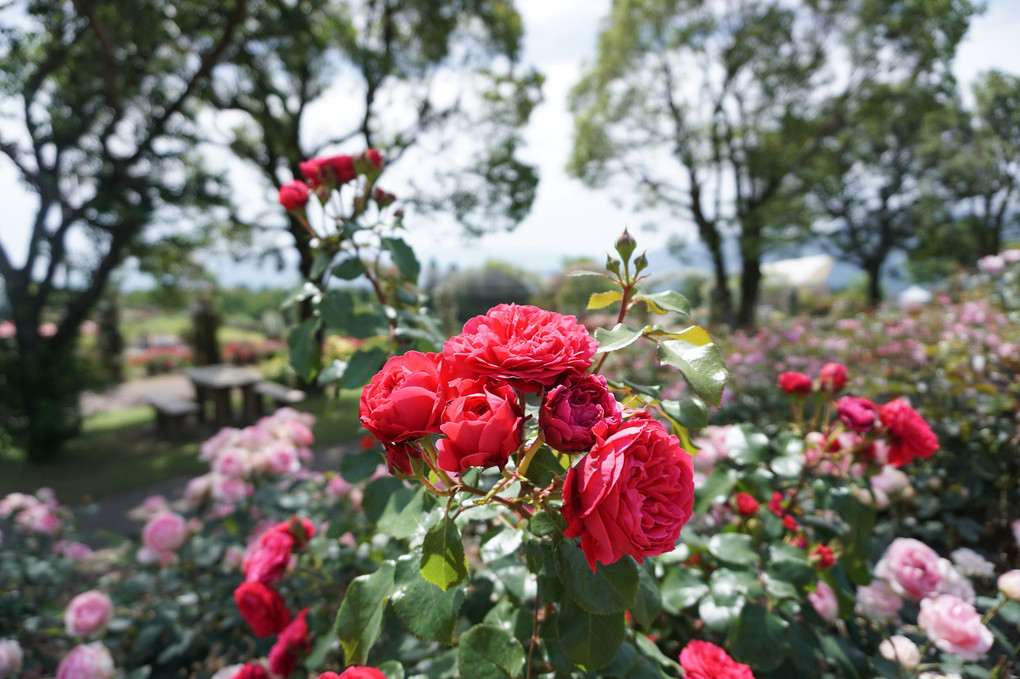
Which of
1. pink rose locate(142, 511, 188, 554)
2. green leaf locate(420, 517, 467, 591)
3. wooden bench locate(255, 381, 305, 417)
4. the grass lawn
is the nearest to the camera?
green leaf locate(420, 517, 467, 591)

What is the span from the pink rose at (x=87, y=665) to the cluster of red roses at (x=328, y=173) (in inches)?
44.3

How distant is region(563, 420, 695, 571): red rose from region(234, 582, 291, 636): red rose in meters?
0.83

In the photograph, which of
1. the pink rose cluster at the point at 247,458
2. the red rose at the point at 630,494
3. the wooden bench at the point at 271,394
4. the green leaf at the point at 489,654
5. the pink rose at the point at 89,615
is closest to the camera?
the red rose at the point at 630,494

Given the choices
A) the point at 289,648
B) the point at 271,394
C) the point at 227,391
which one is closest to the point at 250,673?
the point at 289,648

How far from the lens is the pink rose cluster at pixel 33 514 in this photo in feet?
6.15

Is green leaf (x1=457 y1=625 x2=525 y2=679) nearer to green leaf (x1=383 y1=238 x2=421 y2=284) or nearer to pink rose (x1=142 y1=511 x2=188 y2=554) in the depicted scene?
green leaf (x1=383 y1=238 x2=421 y2=284)

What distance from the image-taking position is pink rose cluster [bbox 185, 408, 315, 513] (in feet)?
4.95

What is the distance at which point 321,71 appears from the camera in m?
8.03

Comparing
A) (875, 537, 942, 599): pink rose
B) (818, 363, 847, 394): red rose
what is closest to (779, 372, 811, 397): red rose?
(818, 363, 847, 394): red rose

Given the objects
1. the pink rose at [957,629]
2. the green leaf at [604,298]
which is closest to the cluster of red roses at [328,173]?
the green leaf at [604,298]

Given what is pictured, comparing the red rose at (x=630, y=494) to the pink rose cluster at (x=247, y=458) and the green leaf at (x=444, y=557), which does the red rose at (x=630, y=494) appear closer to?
the green leaf at (x=444, y=557)

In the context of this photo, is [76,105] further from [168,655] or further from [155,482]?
[168,655]

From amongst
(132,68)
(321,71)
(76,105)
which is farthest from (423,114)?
(76,105)

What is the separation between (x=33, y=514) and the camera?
1.89 meters
